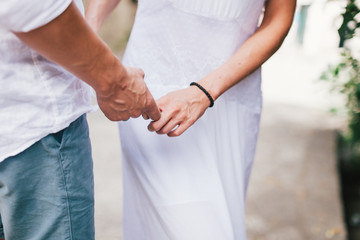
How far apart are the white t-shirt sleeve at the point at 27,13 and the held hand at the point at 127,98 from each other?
243 millimetres

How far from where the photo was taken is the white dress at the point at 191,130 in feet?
4.40

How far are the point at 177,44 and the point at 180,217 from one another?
0.59m

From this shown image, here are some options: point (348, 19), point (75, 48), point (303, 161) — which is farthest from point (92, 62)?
point (303, 161)

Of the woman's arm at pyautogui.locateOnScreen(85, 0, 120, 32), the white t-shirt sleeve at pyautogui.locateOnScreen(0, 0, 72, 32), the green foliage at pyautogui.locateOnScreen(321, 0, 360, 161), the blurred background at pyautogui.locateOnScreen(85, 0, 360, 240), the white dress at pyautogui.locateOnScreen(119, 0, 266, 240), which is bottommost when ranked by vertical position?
the blurred background at pyautogui.locateOnScreen(85, 0, 360, 240)

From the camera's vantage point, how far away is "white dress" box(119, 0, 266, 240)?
1.34m

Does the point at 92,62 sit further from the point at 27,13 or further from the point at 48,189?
the point at 48,189

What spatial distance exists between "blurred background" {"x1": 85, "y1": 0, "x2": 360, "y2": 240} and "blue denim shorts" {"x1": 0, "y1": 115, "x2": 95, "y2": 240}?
1003mm

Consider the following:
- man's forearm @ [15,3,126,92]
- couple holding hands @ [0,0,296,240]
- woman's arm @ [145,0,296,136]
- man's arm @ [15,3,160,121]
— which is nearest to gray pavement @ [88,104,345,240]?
couple holding hands @ [0,0,296,240]

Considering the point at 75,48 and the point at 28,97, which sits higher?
the point at 75,48

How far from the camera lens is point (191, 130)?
141cm

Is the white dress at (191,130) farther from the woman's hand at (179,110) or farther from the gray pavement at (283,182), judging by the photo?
the gray pavement at (283,182)

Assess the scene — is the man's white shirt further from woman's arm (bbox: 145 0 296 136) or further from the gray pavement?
the gray pavement

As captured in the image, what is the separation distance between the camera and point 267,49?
4.52 ft

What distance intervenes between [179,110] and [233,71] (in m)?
0.25
